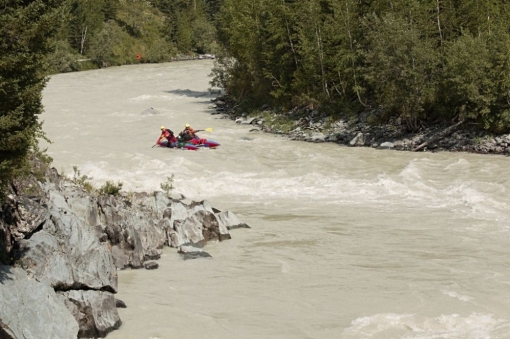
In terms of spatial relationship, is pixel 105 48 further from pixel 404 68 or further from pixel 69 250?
pixel 69 250

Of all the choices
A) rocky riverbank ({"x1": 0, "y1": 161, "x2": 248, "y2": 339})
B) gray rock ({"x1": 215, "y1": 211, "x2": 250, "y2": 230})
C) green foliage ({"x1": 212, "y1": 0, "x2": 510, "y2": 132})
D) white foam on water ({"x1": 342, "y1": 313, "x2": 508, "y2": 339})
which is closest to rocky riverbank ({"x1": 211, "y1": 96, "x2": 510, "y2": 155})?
green foliage ({"x1": 212, "y1": 0, "x2": 510, "y2": 132})

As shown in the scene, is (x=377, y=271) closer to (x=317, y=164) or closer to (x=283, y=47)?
(x=317, y=164)

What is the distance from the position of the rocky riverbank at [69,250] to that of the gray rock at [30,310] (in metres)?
0.01

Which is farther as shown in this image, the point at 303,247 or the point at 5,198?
the point at 303,247

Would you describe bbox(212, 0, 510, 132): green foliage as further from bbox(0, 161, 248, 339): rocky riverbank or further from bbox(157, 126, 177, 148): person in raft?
bbox(0, 161, 248, 339): rocky riverbank

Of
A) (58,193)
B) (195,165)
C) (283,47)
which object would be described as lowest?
(195,165)

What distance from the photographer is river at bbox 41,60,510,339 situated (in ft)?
33.7

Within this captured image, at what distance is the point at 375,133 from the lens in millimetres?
28766

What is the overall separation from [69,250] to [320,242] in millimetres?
6340

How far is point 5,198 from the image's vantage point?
31.7ft

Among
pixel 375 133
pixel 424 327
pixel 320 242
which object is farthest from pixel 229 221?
pixel 375 133

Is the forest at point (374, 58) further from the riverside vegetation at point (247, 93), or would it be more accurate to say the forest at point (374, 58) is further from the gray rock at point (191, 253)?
the gray rock at point (191, 253)

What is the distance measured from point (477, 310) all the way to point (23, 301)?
23.0 feet

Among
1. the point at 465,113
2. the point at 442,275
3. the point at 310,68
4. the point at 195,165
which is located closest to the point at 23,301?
the point at 442,275
